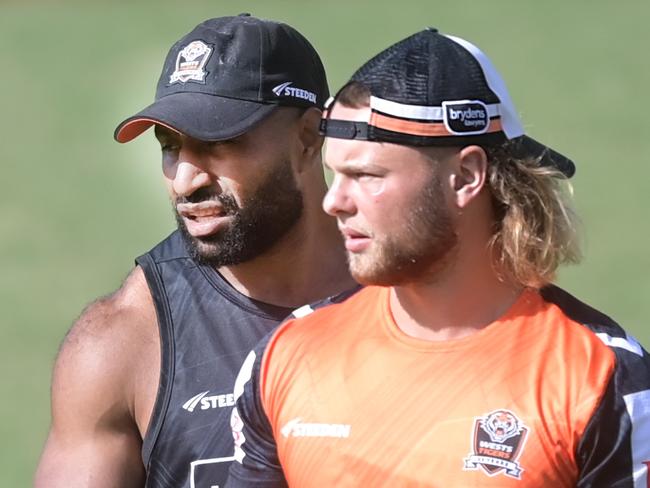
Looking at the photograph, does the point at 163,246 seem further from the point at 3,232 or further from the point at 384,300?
the point at 3,232

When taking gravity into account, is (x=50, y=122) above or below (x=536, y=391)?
below

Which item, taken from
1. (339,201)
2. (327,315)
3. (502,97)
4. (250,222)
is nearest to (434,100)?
(502,97)

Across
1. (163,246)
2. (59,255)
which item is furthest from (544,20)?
(163,246)

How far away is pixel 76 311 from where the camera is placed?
1184cm

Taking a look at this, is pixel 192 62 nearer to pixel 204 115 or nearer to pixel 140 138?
pixel 204 115

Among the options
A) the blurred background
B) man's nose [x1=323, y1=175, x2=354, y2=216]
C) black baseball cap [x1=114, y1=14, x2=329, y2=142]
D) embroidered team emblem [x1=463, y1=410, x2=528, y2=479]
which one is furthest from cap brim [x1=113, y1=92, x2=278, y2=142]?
the blurred background

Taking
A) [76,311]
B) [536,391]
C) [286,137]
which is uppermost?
[286,137]

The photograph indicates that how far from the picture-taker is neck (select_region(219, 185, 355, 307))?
4688mm

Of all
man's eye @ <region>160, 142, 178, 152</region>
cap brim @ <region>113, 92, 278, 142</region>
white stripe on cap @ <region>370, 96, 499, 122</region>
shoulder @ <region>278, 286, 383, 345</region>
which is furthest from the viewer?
man's eye @ <region>160, 142, 178, 152</region>

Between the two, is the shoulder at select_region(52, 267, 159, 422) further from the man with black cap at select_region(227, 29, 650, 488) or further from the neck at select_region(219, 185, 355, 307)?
the man with black cap at select_region(227, 29, 650, 488)

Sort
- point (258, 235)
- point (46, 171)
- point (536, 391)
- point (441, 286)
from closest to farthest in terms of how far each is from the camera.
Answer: point (536, 391)
point (441, 286)
point (258, 235)
point (46, 171)

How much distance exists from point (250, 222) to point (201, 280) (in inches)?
11.9

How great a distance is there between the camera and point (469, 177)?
3771 millimetres

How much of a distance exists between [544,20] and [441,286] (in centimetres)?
1391
